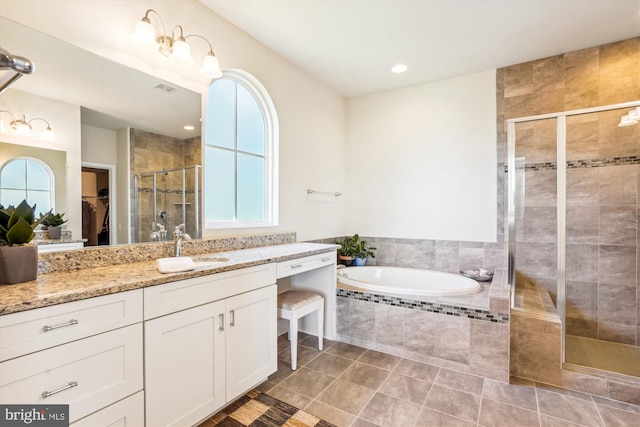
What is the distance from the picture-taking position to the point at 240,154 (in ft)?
8.73

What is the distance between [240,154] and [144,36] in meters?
1.13

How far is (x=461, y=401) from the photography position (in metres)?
1.87

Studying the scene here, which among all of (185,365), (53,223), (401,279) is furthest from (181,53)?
(401,279)

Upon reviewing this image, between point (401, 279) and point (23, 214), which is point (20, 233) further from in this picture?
point (401, 279)

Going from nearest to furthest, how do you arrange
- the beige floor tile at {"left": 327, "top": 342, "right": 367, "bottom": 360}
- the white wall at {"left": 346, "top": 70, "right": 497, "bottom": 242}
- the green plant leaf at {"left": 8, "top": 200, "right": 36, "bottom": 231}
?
the green plant leaf at {"left": 8, "top": 200, "right": 36, "bottom": 231}
the beige floor tile at {"left": 327, "top": 342, "right": 367, "bottom": 360}
the white wall at {"left": 346, "top": 70, "right": 497, "bottom": 242}

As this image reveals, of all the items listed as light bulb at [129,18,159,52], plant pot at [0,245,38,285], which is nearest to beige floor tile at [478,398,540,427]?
plant pot at [0,245,38,285]

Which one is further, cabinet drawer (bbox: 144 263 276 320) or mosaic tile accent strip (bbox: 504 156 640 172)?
mosaic tile accent strip (bbox: 504 156 640 172)

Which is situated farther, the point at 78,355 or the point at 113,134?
the point at 113,134

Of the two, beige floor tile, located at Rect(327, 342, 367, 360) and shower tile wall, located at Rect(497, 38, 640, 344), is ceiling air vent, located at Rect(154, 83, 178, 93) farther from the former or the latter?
shower tile wall, located at Rect(497, 38, 640, 344)

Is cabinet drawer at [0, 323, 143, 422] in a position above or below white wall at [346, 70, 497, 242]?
below

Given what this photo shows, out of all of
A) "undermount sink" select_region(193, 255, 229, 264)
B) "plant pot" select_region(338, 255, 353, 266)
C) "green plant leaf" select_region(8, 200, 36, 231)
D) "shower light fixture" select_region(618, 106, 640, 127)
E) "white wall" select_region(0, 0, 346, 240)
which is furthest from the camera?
"plant pot" select_region(338, 255, 353, 266)

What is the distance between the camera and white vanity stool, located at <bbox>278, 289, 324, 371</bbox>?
2221 millimetres

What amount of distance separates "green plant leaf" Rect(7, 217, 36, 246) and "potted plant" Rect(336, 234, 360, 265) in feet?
8.56

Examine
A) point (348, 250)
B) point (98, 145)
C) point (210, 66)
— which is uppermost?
point (210, 66)
